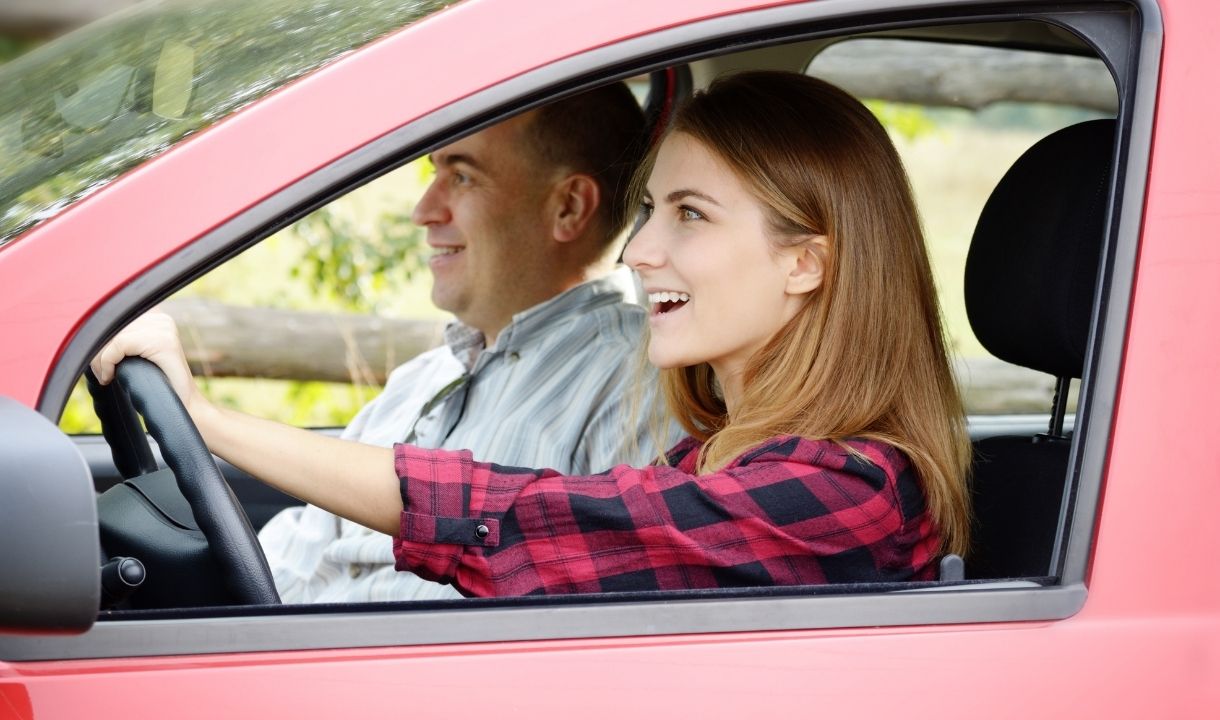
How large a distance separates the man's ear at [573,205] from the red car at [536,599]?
1094 millimetres

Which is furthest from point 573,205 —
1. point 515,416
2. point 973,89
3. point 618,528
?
point 973,89

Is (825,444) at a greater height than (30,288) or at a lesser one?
lesser

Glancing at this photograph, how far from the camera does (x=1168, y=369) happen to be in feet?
4.46

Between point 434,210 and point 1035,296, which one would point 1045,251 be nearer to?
point 1035,296

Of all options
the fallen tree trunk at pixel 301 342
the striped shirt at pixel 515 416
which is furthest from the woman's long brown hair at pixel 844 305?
the fallen tree trunk at pixel 301 342

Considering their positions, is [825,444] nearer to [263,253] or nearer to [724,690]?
[724,690]

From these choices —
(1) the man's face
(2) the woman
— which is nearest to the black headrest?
(2) the woman

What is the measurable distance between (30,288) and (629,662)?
61cm

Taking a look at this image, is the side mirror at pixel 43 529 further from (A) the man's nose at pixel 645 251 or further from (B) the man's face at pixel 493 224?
(B) the man's face at pixel 493 224

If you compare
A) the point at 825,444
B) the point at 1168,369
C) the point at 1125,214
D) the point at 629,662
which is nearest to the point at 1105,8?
the point at 1125,214

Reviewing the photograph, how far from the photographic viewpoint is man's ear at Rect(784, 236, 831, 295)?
1.73m

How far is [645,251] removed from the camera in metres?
1.76

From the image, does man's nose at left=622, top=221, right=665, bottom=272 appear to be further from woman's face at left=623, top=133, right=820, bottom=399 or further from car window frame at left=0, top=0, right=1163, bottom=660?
car window frame at left=0, top=0, right=1163, bottom=660

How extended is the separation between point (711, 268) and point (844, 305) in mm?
168
